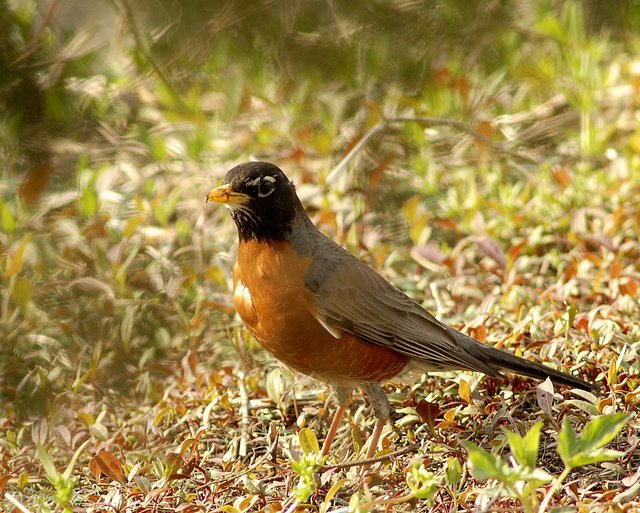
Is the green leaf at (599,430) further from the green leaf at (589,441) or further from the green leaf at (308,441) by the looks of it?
the green leaf at (308,441)

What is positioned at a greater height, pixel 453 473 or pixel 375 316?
pixel 375 316

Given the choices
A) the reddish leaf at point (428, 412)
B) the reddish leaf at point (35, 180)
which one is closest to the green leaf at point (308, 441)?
the reddish leaf at point (428, 412)

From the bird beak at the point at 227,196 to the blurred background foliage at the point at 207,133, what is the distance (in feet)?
2.09

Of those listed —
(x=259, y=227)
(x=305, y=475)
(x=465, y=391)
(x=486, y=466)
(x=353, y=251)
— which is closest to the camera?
(x=486, y=466)

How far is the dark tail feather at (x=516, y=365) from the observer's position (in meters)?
4.00

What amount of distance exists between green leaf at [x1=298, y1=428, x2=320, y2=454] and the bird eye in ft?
3.53

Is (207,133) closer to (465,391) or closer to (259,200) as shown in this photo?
(259,200)

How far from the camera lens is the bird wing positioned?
4.04 m

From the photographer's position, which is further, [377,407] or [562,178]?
[562,178]

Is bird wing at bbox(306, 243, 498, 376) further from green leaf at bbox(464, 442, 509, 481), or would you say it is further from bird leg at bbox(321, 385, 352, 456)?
green leaf at bbox(464, 442, 509, 481)

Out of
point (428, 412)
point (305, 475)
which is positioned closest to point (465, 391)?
point (428, 412)

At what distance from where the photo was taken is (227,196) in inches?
159

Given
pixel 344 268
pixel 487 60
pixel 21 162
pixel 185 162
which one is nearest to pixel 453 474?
pixel 344 268

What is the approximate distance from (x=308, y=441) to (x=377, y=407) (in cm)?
53
